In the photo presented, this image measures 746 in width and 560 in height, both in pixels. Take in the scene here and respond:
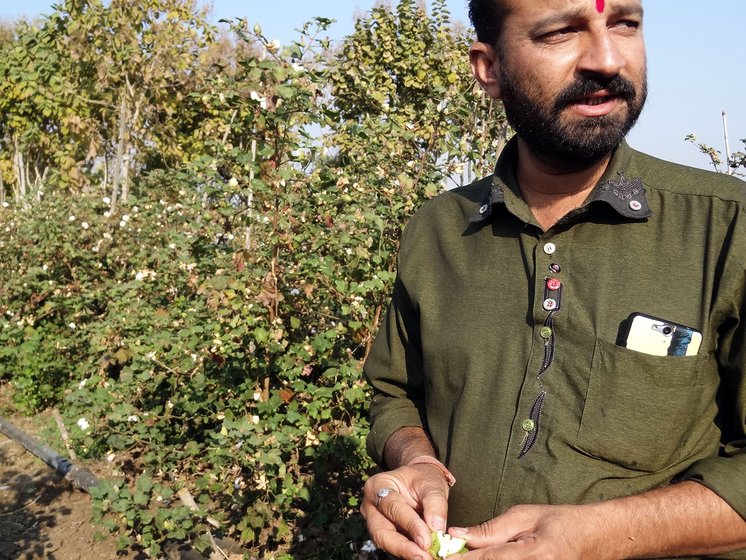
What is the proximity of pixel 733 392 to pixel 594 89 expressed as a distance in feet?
1.93

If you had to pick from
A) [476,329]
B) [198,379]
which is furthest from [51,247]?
[476,329]

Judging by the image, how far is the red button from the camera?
1.51 m

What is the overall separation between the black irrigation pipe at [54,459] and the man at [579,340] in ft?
13.2

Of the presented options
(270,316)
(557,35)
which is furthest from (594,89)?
(270,316)

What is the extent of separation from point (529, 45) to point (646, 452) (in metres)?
0.78

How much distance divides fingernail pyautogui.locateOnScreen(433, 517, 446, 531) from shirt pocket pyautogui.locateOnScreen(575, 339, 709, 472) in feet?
0.90

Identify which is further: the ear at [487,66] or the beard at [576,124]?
the ear at [487,66]

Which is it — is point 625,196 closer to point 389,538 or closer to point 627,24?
point 627,24

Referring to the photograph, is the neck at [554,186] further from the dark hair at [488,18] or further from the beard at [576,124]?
the dark hair at [488,18]

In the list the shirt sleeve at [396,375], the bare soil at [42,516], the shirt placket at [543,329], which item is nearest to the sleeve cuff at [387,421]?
the shirt sleeve at [396,375]

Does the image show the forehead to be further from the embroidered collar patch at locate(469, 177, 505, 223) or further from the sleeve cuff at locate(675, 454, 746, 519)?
the sleeve cuff at locate(675, 454, 746, 519)

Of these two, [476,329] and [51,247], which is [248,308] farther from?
[51,247]

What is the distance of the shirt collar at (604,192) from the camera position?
1.49 meters

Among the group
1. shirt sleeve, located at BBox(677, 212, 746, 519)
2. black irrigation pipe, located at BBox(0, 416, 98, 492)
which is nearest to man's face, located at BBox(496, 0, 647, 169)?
shirt sleeve, located at BBox(677, 212, 746, 519)
